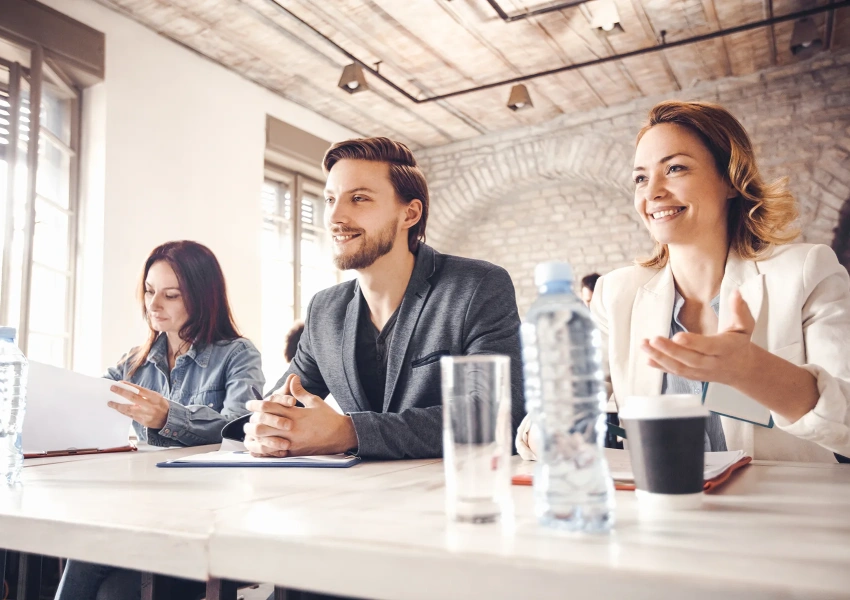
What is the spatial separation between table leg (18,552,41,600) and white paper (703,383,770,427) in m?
1.21

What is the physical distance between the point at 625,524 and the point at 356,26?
14.8 feet

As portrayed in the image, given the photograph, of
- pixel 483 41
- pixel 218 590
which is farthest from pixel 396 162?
pixel 483 41

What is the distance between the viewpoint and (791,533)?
0.61 m

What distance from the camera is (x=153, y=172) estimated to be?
4.52 metres

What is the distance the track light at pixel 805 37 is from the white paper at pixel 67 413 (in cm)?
463

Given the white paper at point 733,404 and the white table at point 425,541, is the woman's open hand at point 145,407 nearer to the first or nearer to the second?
the white table at point 425,541

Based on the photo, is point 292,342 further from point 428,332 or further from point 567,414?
point 567,414

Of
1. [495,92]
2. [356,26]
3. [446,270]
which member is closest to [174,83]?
[356,26]

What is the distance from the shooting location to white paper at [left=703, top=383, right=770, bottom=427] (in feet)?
3.34

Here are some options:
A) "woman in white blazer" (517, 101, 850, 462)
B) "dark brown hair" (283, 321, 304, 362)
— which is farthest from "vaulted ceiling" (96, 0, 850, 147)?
"woman in white blazer" (517, 101, 850, 462)

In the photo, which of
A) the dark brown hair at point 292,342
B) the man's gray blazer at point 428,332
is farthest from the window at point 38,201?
the man's gray blazer at point 428,332

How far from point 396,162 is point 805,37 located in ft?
12.2

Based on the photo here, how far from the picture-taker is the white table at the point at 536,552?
0.48m

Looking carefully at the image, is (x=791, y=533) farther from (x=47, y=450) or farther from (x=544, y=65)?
(x=544, y=65)
